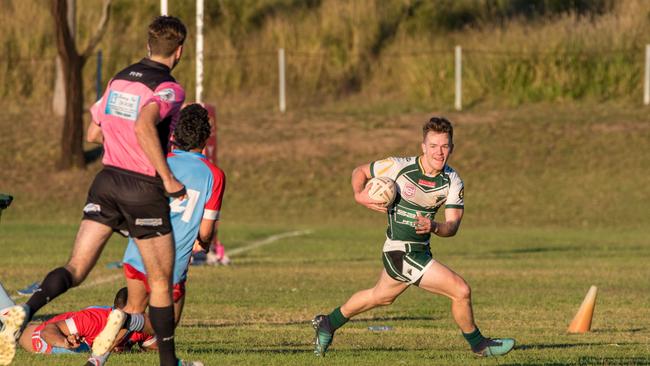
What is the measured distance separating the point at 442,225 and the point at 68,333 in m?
2.88

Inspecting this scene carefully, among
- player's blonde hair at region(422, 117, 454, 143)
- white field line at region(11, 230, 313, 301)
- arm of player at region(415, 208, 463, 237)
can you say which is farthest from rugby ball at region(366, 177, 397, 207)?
white field line at region(11, 230, 313, 301)

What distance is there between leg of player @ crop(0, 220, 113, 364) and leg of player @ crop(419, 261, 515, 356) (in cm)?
288

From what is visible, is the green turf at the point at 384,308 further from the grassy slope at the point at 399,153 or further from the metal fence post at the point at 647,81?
the metal fence post at the point at 647,81

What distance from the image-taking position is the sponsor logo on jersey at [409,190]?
10898 millimetres

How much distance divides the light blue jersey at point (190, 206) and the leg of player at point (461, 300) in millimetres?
1805

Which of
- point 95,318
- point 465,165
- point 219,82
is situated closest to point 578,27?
point 465,165

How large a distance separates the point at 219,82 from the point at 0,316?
109 ft

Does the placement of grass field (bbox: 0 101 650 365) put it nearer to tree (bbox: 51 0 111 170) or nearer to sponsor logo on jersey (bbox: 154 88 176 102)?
tree (bbox: 51 0 111 170)

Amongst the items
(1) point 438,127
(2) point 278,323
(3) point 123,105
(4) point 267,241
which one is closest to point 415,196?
(1) point 438,127

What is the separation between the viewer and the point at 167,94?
8773 millimetres

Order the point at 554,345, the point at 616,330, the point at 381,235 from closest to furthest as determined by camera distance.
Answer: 1. the point at 554,345
2. the point at 616,330
3. the point at 381,235

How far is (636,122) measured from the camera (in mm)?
38406

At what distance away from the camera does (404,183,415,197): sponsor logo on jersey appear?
35.8ft

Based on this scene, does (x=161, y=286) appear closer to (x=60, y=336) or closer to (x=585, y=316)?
(x=60, y=336)
